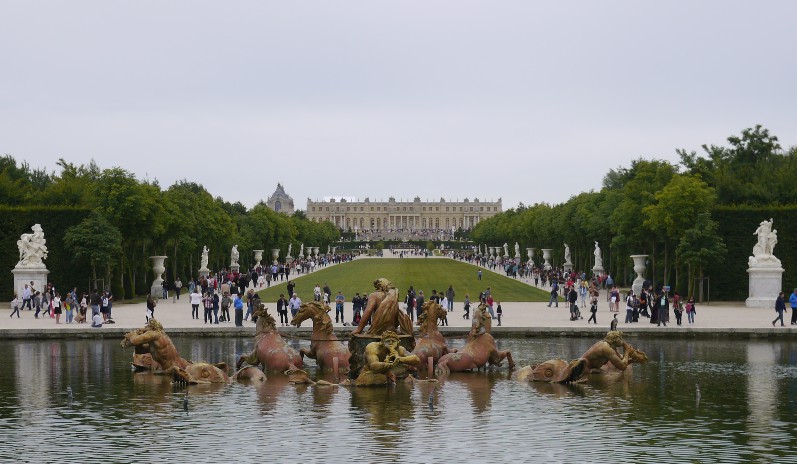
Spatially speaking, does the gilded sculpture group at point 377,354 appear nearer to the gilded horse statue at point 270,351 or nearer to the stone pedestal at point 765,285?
the gilded horse statue at point 270,351

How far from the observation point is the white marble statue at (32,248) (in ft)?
159

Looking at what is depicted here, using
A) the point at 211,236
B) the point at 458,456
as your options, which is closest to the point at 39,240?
the point at 211,236

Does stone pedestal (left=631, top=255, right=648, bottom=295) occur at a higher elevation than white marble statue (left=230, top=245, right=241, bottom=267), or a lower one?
lower

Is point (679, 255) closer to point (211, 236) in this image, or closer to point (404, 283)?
point (404, 283)

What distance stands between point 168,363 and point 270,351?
2.15 m

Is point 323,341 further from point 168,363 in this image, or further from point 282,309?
point 282,309

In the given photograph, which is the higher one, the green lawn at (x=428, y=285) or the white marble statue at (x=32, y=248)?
the white marble statue at (x=32, y=248)

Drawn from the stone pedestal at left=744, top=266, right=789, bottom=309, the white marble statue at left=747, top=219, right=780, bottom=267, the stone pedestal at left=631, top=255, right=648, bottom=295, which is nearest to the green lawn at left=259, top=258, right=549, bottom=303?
the stone pedestal at left=631, top=255, right=648, bottom=295

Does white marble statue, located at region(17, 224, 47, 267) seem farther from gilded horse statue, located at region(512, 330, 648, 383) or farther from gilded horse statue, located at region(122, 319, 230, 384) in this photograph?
gilded horse statue, located at region(512, 330, 648, 383)

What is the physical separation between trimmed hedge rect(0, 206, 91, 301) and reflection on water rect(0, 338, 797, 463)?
80.2ft

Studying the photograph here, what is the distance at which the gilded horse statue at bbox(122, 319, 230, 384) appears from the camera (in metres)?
23.8

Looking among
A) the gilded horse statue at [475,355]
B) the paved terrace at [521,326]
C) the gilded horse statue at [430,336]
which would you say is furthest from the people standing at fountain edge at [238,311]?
the gilded horse statue at [475,355]

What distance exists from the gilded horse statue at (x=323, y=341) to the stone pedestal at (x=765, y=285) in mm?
26399

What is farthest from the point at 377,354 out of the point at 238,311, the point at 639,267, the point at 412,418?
the point at 639,267
